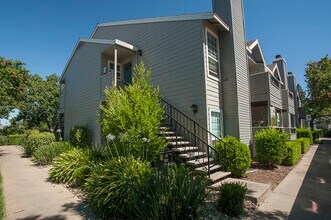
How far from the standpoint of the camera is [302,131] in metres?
19.2

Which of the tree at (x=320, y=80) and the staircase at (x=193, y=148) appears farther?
the tree at (x=320, y=80)

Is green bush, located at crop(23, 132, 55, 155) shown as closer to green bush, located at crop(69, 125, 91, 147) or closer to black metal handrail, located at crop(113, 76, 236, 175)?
green bush, located at crop(69, 125, 91, 147)

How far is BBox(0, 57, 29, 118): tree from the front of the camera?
11.4 metres

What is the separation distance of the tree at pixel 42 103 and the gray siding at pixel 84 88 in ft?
41.5

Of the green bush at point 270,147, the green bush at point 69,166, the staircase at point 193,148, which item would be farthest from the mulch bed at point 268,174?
the green bush at point 69,166

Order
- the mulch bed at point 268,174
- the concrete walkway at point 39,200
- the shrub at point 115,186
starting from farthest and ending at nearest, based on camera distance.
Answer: the mulch bed at point 268,174 < the concrete walkway at point 39,200 < the shrub at point 115,186

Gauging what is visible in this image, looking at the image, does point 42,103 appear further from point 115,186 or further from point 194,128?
point 115,186

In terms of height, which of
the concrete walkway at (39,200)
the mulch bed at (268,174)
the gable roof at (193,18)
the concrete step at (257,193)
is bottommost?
the mulch bed at (268,174)

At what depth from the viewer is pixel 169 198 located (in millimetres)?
3363

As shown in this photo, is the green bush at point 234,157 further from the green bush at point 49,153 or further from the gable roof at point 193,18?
the green bush at point 49,153

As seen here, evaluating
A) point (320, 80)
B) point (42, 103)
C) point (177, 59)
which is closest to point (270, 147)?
point (177, 59)

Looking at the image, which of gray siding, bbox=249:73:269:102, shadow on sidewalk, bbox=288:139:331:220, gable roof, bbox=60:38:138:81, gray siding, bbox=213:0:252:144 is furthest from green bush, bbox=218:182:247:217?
gray siding, bbox=249:73:269:102

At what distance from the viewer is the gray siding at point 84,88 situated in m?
12.1

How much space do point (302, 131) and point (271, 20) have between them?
44.7 feet
